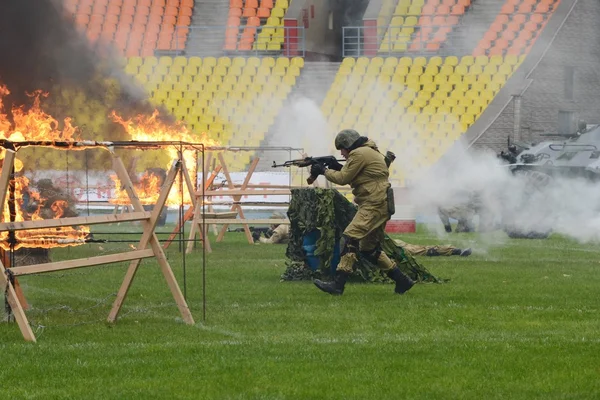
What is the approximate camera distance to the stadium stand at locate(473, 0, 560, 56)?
122ft

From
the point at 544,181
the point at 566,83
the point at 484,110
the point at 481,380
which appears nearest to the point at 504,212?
the point at 544,181

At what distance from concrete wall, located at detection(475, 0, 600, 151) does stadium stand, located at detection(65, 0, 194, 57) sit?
432 inches

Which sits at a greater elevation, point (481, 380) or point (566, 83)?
point (566, 83)

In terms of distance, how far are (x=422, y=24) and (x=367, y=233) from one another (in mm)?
26513

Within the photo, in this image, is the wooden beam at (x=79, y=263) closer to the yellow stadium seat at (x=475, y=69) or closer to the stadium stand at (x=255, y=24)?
the yellow stadium seat at (x=475, y=69)

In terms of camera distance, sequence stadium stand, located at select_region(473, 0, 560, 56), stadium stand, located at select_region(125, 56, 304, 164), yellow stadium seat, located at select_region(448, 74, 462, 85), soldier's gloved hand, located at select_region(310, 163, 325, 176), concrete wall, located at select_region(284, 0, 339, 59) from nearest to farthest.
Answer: soldier's gloved hand, located at select_region(310, 163, 325, 176) → yellow stadium seat, located at select_region(448, 74, 462, 85) → stadium stand, located at select_region(125, 56, 304, 164) → stadium stand, located at select_region(473, 0, 560, 56) → concrete wall, located at select_region(284, 0, 339, 59)

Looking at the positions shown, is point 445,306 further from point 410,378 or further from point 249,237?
point 249,237

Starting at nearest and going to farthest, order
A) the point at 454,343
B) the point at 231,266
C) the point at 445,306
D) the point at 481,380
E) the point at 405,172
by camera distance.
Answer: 1. the point at 481,380
2. the point at 454,343
3. the point at 445,306
4. the point at 231,266
5. the point at 405,172

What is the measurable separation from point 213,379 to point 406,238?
53.9 feet

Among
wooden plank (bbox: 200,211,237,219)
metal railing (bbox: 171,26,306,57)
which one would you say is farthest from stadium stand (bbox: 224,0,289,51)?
wooden plank (bbox: 200,211,237,219)

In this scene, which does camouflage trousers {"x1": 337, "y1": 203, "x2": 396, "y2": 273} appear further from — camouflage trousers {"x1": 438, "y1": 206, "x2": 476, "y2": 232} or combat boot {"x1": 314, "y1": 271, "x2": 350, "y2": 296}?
camouflage trousers {"x1": 438, "y1": 206, "x2": 476, "y2": 232}

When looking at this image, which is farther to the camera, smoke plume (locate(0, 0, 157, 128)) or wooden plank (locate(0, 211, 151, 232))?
smoke plume (locate(0, 0, 157, 128))

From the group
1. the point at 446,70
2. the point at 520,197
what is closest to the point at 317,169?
the point at 520,197

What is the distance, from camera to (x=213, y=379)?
7602mm
